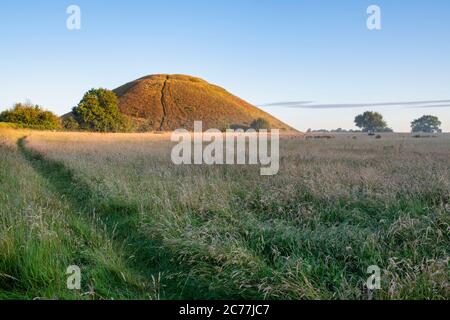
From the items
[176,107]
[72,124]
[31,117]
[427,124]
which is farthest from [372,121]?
[31,117]

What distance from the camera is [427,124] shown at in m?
146

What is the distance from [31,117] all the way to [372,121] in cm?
11707

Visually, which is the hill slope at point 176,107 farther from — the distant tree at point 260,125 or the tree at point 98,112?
the tree at point 98,112

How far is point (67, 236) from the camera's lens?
4.73 m

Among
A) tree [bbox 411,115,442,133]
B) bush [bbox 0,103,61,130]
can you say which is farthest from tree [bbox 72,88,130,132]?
tree [bbox 411,115,442,133]

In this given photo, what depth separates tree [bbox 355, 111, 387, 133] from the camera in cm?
12825

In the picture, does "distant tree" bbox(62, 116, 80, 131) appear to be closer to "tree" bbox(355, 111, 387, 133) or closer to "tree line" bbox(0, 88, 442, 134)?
"tree line" bbox(0, 88, 442, 134)

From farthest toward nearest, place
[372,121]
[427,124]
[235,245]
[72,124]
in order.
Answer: [427,124], [372,121], [72,124], [235,245]

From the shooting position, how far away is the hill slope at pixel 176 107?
285 feet

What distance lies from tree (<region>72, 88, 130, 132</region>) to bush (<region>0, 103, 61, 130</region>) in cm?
442

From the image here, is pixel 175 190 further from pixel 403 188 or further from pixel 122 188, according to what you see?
pixel 403 188

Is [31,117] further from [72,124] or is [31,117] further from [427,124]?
[427,124]

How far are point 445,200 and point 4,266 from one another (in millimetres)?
7473
